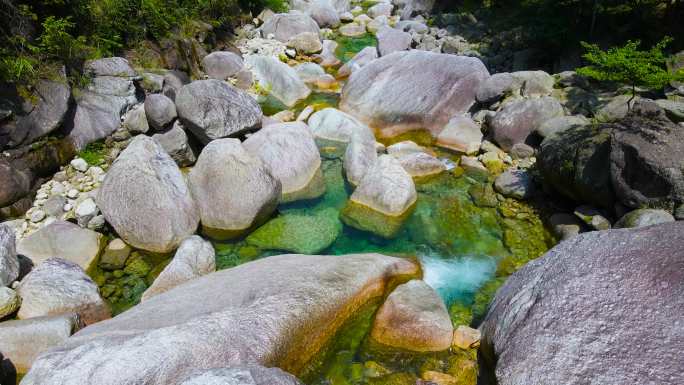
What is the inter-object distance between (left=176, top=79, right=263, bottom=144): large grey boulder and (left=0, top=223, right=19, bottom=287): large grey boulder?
3.65 meters

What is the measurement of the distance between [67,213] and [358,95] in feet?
23.1

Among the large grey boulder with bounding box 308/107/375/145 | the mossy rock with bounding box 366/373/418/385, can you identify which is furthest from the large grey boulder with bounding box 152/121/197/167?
the mossy rock with bounding box 366/373/418/385

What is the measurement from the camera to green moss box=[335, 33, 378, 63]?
15.9 m

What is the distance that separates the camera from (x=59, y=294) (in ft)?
17.8

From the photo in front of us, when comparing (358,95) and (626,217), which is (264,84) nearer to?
(358,95)

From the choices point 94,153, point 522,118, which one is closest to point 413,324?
point 522,118

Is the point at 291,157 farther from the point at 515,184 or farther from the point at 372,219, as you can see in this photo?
the point at 515,184

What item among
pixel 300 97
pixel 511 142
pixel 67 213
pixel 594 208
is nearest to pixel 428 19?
pixel 300 97

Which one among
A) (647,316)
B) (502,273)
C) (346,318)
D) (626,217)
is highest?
(647,316)

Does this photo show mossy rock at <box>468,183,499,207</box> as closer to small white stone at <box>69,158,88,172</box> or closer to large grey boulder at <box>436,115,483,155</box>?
large grey boulder at <box>436,115,483,155</box>

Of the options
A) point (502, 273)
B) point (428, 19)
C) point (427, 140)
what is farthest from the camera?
point (428, 19)

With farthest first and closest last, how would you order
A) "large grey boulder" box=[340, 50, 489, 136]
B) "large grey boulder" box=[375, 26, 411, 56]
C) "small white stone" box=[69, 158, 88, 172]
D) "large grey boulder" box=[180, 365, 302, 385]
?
"large grey boulder" box=[375, 26, 411, 56], "large grey boulder" box=[340, 50, 489, 136], "small white stone" box=[69, 158, 88, 172], "large grey boulder" box=[180, 365, 302, 385]

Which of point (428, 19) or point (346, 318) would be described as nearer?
point (346, 318)

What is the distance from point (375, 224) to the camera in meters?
7.73
